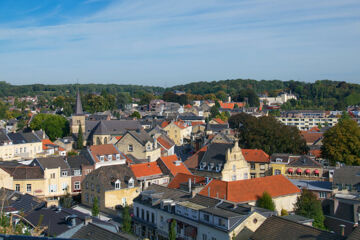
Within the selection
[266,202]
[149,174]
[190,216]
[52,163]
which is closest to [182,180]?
[149,174]

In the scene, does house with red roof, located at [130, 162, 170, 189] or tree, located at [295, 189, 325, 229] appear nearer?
tree, located at [295, 189, 325, 229]

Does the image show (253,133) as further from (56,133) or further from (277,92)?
(277,92)

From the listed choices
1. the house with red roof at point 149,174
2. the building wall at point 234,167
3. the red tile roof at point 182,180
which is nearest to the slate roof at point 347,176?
the building wall at point 234,167

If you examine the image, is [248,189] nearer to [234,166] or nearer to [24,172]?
[234,166]

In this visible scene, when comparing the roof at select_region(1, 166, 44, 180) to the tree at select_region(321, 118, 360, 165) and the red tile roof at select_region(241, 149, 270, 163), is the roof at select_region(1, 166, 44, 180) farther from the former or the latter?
the tree at select_region(321, 118, 360, 165)

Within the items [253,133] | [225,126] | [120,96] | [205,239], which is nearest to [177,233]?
[205,239]

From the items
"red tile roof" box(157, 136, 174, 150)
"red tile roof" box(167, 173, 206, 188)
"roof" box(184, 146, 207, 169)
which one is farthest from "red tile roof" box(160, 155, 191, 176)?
"red tile roof" box(157, 136, 174, 150)

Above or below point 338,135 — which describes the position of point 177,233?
below

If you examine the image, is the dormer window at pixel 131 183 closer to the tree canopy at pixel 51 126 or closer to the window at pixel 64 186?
the window at pixel 64 186
